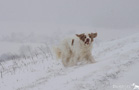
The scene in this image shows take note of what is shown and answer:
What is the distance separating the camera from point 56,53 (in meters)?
9.66

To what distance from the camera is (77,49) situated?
8266 millimetres

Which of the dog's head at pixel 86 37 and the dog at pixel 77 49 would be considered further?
the dog at pixel 77 49

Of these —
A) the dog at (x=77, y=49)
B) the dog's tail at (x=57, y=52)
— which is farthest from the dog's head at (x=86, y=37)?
the dog's tail at (x=57, y=52)

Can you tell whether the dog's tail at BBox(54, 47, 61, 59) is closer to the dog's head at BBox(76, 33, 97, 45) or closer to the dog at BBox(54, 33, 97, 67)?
the dog at BBox(54, 33, 97, 67)

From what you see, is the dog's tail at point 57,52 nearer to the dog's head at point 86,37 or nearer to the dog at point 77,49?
the dog at point 77,49

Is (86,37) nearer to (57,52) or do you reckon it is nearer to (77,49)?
(77,49)

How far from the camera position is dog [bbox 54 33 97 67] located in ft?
26.1

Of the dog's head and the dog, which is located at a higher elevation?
the dog's head

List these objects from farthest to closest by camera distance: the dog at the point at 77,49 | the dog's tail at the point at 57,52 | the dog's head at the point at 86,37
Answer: the dog's tail at the point at 57,52, the dog at the point at 77,49, the dog's head at the point at 86,37

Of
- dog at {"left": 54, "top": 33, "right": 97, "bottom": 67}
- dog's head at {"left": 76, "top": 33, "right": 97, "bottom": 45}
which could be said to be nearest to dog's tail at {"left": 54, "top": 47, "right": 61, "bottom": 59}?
dog at {"left": 54, "top": 33, "right": 97, "bottom": 67}

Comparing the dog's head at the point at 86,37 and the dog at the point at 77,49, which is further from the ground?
the dog's head at the point at 86,37

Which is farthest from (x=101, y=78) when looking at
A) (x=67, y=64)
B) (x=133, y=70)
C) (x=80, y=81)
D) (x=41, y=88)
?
(x=67, y=64)

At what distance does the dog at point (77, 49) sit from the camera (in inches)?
313

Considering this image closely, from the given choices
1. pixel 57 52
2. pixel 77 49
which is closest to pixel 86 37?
pixel 77 49
